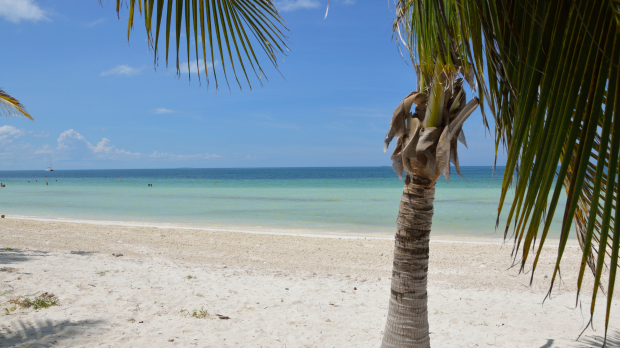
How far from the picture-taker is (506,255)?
8.18m

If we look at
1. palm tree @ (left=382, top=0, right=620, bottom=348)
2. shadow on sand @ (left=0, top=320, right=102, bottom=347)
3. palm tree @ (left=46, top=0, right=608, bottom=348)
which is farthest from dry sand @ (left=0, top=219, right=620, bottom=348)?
palm tree @ (left=382, top=0, right=620, bottom=348)

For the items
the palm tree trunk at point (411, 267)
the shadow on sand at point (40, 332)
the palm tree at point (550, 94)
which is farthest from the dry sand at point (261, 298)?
the palm tree at point (550, 94)

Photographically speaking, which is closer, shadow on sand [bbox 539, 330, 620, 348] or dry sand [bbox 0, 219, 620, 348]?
shadow on sand [bbox 539, 330, 620, 348]

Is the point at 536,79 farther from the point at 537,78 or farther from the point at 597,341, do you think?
the point at 597,341

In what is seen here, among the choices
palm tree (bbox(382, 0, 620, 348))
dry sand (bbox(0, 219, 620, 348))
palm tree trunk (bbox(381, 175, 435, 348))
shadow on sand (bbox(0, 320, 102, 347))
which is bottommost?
dry sand (bbox(0, 219, 620, 348))

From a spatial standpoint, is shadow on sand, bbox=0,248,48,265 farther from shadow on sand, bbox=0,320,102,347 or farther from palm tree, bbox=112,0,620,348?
palm tree, bbox=112,0,620,348

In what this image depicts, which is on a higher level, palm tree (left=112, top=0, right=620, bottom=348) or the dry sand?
palm tree (left=112, top=0, right=620, bottom=348)

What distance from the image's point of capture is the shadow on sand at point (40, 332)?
330cm

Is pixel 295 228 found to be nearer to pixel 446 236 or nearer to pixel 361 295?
pixel 446 236

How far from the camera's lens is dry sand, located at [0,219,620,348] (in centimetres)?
373

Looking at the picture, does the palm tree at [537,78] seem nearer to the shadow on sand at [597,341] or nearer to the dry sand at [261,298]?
the shadow on sand at [597,341]

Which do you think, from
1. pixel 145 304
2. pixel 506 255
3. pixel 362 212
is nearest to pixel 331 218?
pixel 362 212

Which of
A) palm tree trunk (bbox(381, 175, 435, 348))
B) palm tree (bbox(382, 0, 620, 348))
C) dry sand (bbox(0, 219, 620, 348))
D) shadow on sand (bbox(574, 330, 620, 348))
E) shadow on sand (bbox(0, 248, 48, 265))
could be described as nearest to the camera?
palm tree (bbox(382, 0, 620, 348))

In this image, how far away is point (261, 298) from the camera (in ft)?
16.3
